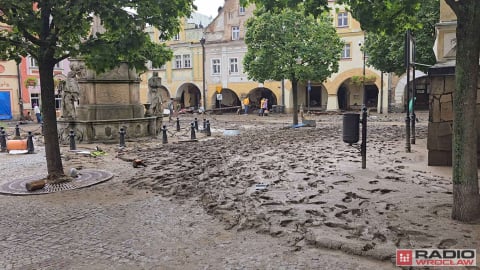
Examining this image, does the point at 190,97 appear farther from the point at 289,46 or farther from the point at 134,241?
the point at 134,241

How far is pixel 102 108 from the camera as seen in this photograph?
1620 cm

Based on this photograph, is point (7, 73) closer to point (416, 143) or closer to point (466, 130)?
point (416, 143)

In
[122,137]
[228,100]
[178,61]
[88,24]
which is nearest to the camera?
[88,24]

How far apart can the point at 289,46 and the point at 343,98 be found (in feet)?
70.4

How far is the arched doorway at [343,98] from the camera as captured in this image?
41406 mm

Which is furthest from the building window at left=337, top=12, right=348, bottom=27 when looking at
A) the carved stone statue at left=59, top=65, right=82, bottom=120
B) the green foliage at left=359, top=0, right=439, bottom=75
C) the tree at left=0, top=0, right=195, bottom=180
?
the tree at left=0, top=0, right=195, bottom=180

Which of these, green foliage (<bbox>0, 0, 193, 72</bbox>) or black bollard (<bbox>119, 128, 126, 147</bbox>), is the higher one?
green foliage (<bbox>0, 0, 193, 72</bbox>)

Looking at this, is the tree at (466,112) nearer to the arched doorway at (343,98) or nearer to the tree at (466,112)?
the tree at (466,112)

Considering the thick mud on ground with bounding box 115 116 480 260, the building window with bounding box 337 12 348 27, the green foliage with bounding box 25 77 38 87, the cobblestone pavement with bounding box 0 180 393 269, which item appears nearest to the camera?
the cobblestone pavement with bounding box 0 180 393 269

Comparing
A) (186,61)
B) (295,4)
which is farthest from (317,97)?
(295,4)

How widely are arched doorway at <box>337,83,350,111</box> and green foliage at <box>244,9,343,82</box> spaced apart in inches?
727

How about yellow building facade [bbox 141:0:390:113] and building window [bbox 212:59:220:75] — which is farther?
building window [bbox 212:59:220:75]

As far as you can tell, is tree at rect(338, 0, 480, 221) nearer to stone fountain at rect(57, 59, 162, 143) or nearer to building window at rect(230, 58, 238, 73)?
stone fountain at rect(57, 59, 162, 143)

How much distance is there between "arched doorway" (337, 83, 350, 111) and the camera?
41.4 m
